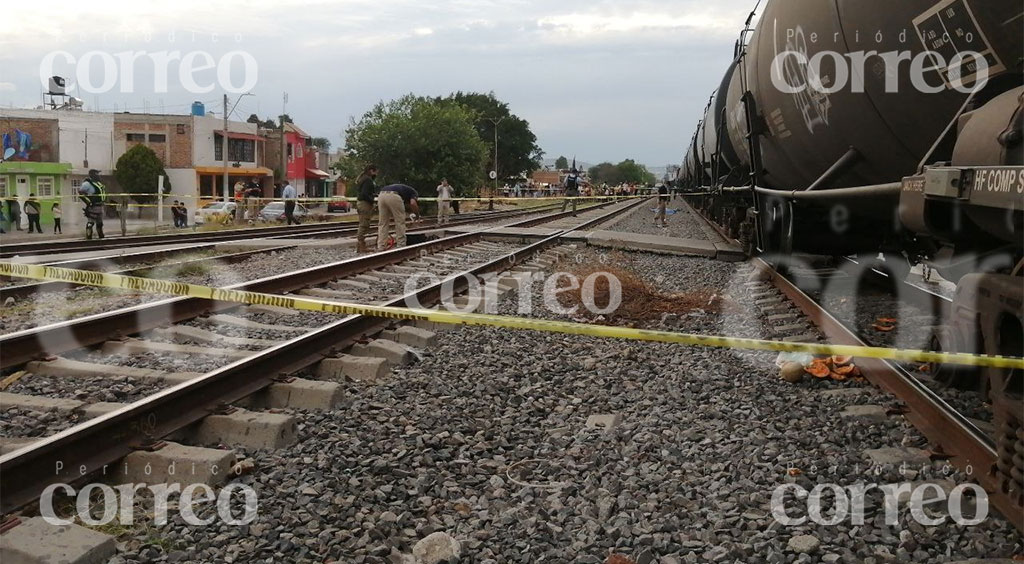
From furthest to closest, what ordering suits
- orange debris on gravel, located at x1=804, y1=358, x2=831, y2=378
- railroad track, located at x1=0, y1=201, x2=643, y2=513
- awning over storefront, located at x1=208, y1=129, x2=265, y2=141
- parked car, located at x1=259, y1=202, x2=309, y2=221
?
1. awning over storefront, located at x1=208, y1=129, x2=265, y2=141
2. parked car, located at x1=259, y1=202, x2=309, y2=221
3. orange debris on gravel, located at x1=804, y1=358, x2=831, y2=378
4. railroad track, located at x1=0, y1=201, x2=643, y2=513

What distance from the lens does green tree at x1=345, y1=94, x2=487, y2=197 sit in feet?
131

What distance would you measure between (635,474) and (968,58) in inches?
98.2

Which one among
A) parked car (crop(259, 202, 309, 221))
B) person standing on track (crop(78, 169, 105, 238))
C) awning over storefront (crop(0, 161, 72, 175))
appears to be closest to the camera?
person standing on track (crop(78, 169, 105, 238))

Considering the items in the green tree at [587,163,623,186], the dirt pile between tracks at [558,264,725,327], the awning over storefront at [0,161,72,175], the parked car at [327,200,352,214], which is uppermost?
the green tree at [587,163,623,186]

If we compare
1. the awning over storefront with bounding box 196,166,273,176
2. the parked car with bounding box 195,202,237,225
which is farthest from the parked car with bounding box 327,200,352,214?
the parked car with bounding box 195,202,237,225

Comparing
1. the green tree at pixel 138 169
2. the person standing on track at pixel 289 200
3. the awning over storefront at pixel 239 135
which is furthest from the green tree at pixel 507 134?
the person standing on track at pixel 289 200

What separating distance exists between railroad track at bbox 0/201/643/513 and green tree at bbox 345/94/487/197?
104 ft

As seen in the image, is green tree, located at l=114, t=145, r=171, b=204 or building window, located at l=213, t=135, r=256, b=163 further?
building window, located at l=213, t=135, r=256, b=163

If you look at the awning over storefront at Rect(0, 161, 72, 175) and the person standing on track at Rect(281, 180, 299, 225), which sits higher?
the awning over storefront at Rect(0, 161, 72, 175)

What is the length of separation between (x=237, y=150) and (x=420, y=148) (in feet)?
90.7

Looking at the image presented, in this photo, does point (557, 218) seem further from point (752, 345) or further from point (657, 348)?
point (752, 345)

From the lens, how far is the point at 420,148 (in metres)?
40.2

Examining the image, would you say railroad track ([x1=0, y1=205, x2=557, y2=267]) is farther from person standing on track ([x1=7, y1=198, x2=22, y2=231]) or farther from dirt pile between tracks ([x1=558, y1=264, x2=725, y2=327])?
person standing on track ([x1=7, y1=198, x2=22, y2=231])

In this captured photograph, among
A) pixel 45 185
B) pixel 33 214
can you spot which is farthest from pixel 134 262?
pixel 45 185
